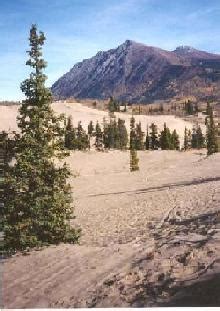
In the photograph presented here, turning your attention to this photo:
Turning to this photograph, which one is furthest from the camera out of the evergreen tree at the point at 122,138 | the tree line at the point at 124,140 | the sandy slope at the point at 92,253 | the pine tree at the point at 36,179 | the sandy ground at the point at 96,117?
the sandy ground at the point at 96,117

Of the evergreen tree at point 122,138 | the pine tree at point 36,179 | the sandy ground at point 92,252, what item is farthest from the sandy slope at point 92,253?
the evergreen tree at point 122,138

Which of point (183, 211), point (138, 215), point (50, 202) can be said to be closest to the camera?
point (50, 202)

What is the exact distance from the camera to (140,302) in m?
9.18

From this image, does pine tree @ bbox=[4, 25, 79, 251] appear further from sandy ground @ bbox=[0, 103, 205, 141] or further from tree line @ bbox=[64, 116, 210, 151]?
sandy ground @ bbox=[0, 103, 205, 141]

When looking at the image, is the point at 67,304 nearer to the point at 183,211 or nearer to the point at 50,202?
the point at 50,202

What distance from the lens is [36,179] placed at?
13016 mm

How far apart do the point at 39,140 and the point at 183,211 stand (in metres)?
7.44

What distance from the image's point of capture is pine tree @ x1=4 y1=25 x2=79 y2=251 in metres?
12.8

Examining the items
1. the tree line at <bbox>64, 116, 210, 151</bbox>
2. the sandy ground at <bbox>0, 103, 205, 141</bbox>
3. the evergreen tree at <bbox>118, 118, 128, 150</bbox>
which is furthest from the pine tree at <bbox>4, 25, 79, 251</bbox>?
the sandy ground at <bbox>0, 103, 205, 141</bbox>

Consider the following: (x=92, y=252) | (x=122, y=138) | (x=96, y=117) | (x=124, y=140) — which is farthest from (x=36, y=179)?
(x=96, y=117)

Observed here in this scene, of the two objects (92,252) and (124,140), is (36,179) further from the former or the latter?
(124,140)

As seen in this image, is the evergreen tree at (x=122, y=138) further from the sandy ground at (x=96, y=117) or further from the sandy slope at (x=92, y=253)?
the sandy slope at (x=92, y=253)

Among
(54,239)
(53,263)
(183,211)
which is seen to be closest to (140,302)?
(53,263)

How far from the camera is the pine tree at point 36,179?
506 inches
